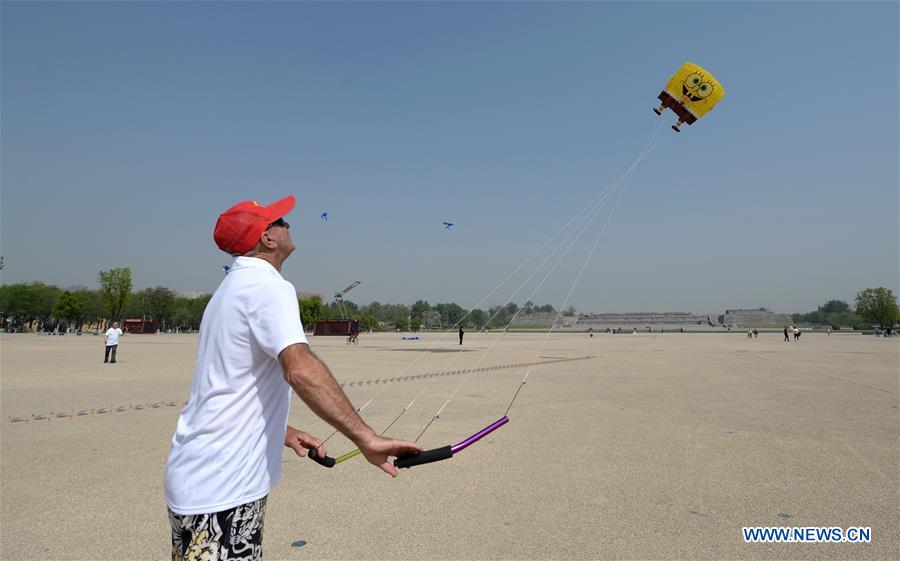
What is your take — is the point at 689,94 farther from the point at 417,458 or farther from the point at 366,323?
the point at 366,323

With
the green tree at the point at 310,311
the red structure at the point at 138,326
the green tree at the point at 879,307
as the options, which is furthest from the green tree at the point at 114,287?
the green tree at the point at 879,307

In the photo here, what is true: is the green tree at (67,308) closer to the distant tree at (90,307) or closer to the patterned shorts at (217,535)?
the distant tree at (90,307)

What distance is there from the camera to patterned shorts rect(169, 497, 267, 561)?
205 centimetres

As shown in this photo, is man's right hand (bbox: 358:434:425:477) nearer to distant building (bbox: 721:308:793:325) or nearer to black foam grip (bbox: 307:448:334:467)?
black foam grip (bbox: 307:448:334:467)

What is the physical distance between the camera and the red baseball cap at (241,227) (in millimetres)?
2295

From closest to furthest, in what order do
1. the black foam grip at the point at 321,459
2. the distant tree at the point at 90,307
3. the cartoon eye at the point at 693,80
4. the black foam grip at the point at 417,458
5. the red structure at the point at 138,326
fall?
1. the black foam grip at the point at 417,458
2. the black foam grip at the point at 321,459
3. the cartoon eye at the point at 693,80
4. the red structure at the point at 138,326
5. the distant tree at the point at 90,307

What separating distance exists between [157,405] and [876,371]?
Answer: 72.0 feet

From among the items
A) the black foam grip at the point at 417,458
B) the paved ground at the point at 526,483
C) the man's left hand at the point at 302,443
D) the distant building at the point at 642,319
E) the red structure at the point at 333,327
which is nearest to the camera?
the black foam grip at the point at 417,458

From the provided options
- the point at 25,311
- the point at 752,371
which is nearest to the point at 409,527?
the point at 752,371

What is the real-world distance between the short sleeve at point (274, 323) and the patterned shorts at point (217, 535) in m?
0.68

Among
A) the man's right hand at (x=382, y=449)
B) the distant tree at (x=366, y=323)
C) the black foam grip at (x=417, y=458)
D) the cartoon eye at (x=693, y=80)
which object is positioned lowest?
the black foam grip at (x=417, y=458)

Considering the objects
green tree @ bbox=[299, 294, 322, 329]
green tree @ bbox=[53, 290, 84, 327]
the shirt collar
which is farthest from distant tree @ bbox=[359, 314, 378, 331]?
the shirt collar

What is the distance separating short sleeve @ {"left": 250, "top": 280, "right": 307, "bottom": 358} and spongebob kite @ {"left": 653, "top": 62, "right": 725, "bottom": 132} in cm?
896

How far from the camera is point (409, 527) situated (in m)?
4.50
